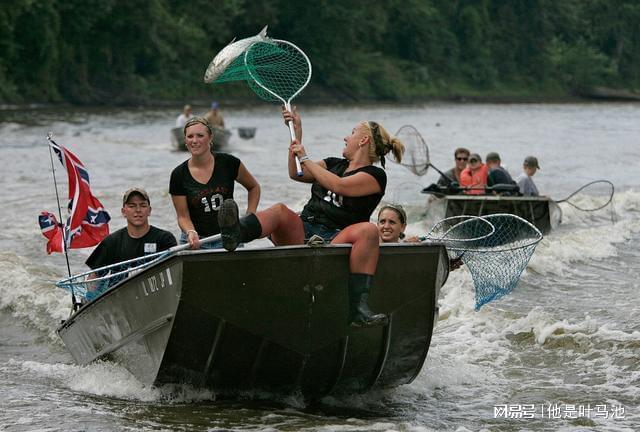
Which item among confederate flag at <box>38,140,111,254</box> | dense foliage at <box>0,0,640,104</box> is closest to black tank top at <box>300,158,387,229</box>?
confederate flag at <box>38,140,111,254</box>

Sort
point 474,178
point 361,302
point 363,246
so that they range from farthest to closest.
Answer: point 474,178, point 361,302, point 363,246

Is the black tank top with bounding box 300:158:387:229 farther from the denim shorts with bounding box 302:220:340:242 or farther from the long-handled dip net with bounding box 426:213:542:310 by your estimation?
the long-handled dip net with bounding box 426:213:542:310

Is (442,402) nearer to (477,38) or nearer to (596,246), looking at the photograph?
(596,246)

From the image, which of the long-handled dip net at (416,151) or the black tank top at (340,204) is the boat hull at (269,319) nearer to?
the black tank top at (340,204)

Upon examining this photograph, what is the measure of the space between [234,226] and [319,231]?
1.03 m

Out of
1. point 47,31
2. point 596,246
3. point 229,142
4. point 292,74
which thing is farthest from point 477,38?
point 292,74

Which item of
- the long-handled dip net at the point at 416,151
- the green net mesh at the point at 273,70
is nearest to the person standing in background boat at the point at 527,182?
the long-handled dip net at the point at 416,151

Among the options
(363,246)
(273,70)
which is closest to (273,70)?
(273,70)

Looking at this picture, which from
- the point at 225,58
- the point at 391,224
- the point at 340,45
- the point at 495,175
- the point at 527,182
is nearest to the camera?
the point at 391,224

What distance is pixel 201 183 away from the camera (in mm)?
9016

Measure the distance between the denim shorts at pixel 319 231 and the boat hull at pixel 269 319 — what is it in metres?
0.40

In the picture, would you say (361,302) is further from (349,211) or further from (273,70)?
(273,70)

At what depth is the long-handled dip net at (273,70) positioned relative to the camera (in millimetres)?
9320

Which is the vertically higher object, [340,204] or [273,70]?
[273,70]
